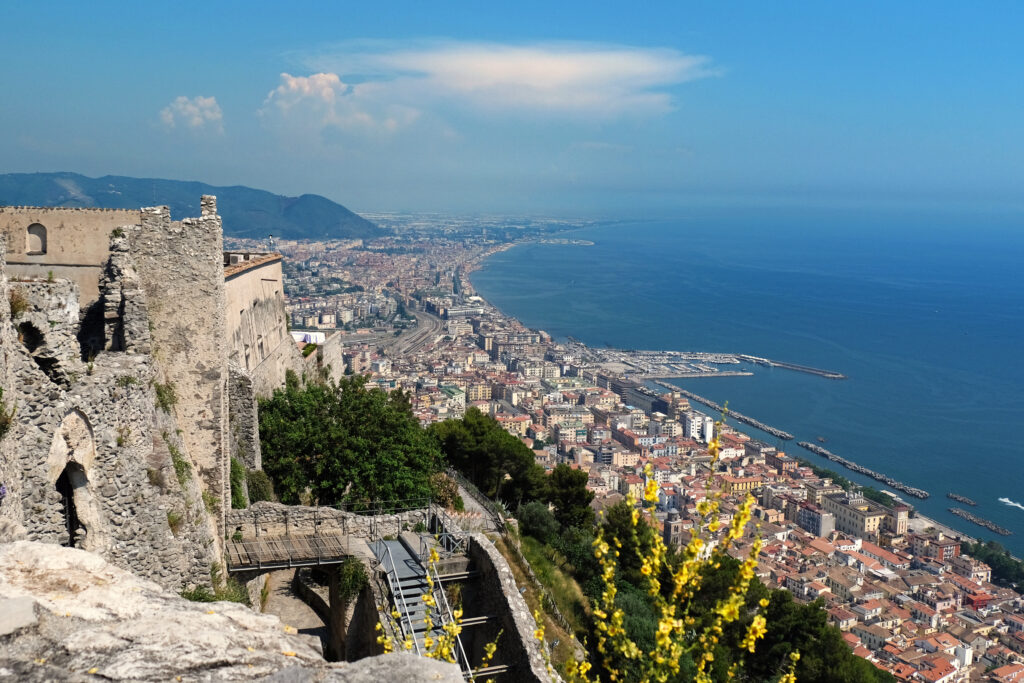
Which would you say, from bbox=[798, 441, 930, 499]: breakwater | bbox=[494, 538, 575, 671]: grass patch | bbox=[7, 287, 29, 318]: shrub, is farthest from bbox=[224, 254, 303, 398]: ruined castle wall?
bbox=[798, 441, 930, 499]: breakwater

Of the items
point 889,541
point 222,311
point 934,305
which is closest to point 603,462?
point 889,541

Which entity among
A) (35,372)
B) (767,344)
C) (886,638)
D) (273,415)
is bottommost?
(886,638)

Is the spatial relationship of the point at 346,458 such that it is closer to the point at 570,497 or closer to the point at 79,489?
the point at 79,489

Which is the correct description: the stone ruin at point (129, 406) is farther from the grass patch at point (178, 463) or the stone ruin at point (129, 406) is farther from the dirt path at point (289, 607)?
the dirt path at point (289, 607)

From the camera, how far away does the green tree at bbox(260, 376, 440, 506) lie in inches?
466

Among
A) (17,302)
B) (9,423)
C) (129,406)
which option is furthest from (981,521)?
(9,423)

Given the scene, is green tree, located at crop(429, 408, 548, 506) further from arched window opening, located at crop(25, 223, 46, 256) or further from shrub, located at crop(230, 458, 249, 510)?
arched window opening, located at crop(25, 223, 46, 256)

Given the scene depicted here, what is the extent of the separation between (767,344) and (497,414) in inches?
1634

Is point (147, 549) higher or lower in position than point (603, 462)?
higher

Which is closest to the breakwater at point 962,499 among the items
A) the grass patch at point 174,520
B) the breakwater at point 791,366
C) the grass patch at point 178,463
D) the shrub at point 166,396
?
the breakwater at point 791,366

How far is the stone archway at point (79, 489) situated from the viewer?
5.57 meters

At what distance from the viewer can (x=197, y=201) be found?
78.6 m

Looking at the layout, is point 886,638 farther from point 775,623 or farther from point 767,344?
point 767,344

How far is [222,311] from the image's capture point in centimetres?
859
